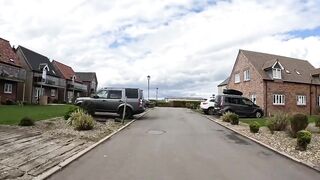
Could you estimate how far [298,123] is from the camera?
15.9m

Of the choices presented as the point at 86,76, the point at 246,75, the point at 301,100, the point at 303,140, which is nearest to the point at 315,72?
the point at 301,100

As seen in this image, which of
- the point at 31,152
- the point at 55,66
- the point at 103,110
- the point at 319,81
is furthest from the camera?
the point at 55,66

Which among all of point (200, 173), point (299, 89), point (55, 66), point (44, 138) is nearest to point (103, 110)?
point (44, 138)

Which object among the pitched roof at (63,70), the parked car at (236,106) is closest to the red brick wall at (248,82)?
the parked car at (236,106)

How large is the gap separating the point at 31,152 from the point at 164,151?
12.9 ft

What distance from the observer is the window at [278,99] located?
38312mm

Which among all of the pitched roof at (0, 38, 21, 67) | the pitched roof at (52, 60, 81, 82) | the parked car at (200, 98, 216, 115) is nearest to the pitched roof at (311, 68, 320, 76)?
the parked car at (200, 98, 216, 115)

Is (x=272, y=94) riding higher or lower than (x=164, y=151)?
higher

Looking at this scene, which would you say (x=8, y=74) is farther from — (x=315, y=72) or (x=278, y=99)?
(x=315, y=72)

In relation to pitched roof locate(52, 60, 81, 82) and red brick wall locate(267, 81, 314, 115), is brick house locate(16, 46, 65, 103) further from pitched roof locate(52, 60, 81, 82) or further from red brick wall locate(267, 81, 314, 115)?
red brick wall locate(267, 81, 314, 115)

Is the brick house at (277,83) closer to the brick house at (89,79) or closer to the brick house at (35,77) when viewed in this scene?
the brick house at (35,77)

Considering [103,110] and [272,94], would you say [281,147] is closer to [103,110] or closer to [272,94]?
[103,110]

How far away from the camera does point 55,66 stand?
68.1m

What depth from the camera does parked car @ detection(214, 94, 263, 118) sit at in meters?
31.8
